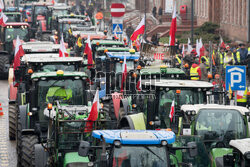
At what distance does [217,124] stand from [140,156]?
13.6 feet

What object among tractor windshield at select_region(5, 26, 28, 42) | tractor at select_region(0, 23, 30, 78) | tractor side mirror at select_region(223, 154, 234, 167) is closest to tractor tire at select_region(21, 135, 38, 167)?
tractor side mirror at select_region(223, 154, 234, 167)

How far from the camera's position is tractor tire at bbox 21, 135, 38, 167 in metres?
16.0

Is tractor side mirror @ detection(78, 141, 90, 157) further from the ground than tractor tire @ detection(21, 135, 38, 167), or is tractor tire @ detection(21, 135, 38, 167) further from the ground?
tractor side mirror @ detection(78, 141, 90, 157)

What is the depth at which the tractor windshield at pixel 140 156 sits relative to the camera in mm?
10969

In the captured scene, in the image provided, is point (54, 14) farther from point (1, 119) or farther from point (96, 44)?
point (1, 119)

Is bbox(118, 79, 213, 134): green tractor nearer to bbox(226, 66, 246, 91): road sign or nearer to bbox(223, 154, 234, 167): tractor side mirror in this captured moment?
bbox(226, 66, 246, 91): road sign

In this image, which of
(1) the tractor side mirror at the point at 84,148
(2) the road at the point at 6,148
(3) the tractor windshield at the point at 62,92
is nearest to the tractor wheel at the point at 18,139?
(2) the road at the point at 6,148

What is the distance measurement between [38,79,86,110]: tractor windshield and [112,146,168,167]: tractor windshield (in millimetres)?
6959

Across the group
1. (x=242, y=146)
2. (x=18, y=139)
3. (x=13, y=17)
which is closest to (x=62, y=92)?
(x=18, y=139)

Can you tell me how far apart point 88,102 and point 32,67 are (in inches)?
160

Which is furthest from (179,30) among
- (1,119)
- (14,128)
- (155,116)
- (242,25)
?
(155,116)

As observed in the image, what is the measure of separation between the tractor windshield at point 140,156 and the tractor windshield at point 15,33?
27.5m

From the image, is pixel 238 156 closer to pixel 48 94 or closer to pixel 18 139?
pixel 48 94

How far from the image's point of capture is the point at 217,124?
584 inches
